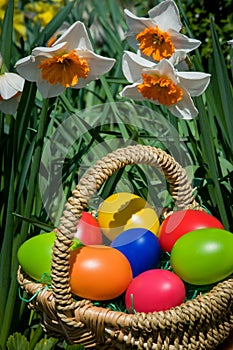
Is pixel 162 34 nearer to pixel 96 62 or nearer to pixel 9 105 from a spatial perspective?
pixel 96 62

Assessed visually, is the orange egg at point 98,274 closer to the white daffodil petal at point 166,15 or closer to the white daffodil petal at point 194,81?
the white daffodil petal at point 194,81

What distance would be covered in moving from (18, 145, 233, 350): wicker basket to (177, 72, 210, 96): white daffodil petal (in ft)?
0.77

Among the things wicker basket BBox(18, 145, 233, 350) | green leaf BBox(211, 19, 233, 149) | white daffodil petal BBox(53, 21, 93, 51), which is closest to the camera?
wicker basket BBox(18, 145, 233, 350)

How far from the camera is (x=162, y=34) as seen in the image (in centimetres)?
149

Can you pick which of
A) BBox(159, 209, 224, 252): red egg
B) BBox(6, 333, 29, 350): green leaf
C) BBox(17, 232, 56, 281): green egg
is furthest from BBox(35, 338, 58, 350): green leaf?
BBox(159, 209, 224, 252): red egg

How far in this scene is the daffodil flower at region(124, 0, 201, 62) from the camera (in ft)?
4.89

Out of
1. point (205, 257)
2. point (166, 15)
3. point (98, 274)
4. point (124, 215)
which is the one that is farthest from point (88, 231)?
point (166, 15)

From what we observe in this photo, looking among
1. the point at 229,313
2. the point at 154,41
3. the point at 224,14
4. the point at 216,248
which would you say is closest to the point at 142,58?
the point at 154,41

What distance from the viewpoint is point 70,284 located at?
1330 millimetres

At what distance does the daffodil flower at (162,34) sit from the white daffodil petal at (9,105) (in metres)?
0.32

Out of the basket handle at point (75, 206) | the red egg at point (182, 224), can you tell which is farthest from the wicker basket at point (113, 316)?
the red egg at point (182, 224)

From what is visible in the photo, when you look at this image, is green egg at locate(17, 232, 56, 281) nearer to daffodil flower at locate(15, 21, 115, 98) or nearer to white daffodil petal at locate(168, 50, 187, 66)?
daffodil flower at locate(15, 21, 115, 98)

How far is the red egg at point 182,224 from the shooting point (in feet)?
4.85

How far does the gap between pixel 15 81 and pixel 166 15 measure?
39 cm
